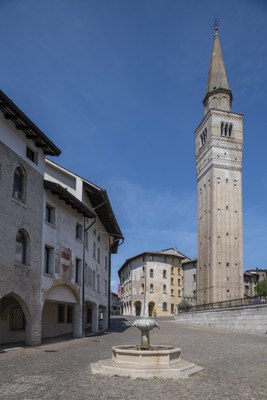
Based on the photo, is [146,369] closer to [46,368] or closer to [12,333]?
[46,368]

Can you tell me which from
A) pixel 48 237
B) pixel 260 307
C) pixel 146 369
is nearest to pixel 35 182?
pixel 48 237

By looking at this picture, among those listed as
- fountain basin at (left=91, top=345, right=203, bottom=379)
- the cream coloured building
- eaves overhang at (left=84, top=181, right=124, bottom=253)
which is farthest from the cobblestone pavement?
the cream coloured building

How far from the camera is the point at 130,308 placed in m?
102

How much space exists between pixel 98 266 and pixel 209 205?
154 feet

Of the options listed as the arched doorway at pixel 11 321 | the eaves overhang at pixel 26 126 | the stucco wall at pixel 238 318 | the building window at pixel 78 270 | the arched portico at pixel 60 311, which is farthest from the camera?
the stucco wall at pixel 238 318

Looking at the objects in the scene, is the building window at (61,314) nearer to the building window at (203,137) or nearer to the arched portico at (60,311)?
the arched portico at (60,311)

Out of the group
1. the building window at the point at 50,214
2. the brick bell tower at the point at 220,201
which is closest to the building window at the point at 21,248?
the building window at the point at 50,214

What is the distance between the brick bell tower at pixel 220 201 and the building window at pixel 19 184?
5916cm

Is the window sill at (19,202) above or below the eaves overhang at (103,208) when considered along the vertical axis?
below

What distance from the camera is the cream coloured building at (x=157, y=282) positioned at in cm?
9425

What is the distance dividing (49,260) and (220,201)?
195 ft

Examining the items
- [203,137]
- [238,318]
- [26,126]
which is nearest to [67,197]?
[26,126]

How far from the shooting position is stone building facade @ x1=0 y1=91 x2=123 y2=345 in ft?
62.7

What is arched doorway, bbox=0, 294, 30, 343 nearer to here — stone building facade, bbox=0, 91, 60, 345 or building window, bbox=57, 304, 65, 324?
stone building facade, bbox=0, 91, 60, 345
